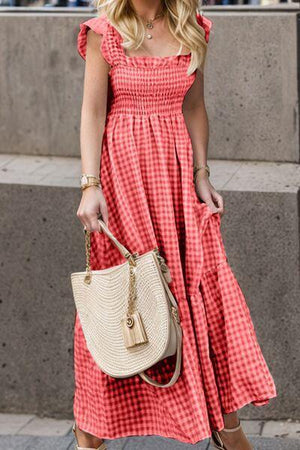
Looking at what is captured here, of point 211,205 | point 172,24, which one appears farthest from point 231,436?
point 172,24

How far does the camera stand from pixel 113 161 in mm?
4352

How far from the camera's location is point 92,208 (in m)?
4.20

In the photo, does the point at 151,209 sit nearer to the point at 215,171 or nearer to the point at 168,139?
the point at 168,139

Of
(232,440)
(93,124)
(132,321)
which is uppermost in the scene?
(93,124)

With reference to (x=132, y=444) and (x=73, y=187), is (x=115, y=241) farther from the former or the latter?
(x=132, y=444)

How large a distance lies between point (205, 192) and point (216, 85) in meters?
1.20

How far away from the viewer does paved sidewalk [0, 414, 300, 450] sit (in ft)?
17.2

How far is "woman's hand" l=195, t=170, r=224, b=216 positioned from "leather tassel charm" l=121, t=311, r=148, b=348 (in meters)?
0.59

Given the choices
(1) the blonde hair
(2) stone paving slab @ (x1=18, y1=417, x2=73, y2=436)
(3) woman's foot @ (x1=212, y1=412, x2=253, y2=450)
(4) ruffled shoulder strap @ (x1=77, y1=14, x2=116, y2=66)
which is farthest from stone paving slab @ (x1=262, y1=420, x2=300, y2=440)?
(4) ruffled shoulder strap @ (x1=77, y1=14, x2=116, y2=66)

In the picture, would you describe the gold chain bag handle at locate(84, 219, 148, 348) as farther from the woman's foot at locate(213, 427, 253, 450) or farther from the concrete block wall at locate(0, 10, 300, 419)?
the concrete block wall at locate(0, 10, 300, 419)

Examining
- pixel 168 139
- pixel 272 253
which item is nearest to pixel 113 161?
pixel 168 139

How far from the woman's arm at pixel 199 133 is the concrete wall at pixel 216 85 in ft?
3.24

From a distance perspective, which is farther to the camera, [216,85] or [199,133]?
[216,85]

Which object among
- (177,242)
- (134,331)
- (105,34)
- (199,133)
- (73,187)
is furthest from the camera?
(73,187)
